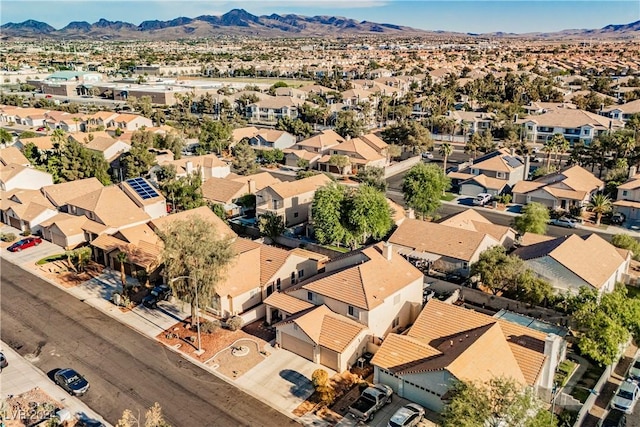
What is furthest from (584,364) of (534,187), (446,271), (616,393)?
(534,187)

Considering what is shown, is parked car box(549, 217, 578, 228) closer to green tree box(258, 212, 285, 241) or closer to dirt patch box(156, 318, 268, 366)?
green tree box(258, 212, 285, 241)

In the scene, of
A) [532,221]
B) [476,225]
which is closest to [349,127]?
[476,225]

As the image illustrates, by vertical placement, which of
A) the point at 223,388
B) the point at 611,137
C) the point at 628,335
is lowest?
the point at 223,388

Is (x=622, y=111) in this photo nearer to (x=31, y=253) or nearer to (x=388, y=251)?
(x=388, y=251)

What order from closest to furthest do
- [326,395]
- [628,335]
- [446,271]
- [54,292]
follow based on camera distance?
[326,395] < [628,335] < [54,292] < [446,271]

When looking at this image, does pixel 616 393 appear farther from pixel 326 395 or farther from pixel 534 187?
pixel 534 187

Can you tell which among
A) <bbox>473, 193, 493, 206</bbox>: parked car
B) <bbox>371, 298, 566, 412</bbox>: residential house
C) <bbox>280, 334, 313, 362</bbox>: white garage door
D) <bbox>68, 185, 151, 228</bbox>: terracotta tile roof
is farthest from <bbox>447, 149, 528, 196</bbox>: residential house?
<bbox>280, 334, 313, 362</bbox>: white garage door

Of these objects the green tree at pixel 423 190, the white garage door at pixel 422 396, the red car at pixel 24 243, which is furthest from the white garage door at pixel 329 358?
the red car at pixel 24 243

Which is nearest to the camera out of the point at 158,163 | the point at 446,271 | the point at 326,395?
the point at 326,395
